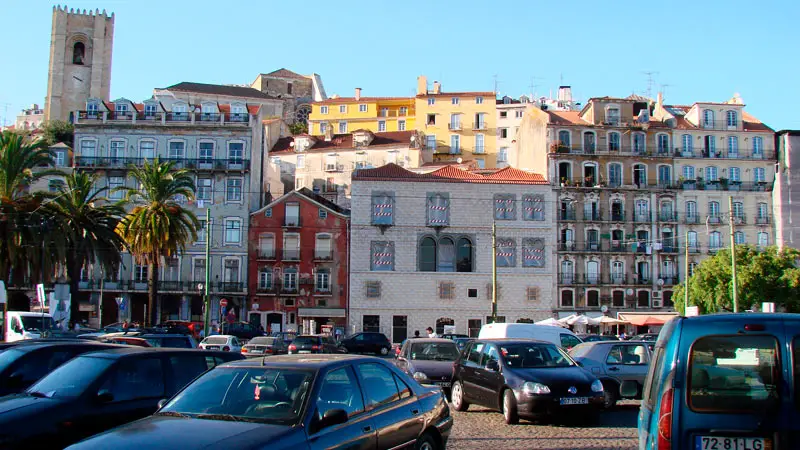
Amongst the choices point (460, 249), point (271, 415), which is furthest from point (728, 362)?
point (460, 249)

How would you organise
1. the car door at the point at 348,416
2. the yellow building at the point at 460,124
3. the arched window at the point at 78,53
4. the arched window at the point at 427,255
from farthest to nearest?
the arched window at the point at 78,53 < the yellow building at the point at 460,124 < the arched window at the point at 427,255 < the car door at the point at 348,416

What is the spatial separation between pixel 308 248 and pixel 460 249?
40.0 ft

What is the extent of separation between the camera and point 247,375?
8.39 m

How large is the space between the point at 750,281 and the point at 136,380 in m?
51.3

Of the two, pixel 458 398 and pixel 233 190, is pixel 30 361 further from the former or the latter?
pixel 233 190

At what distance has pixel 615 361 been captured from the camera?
64.3 feet

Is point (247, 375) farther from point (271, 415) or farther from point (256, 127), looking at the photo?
point (256, 127)

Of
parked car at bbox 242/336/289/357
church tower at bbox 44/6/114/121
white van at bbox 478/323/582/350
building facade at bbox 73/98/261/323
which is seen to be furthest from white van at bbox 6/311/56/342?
church tower at bbox 44/6/114/121

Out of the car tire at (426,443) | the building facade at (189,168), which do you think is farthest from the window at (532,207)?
the car tire at (426,443)

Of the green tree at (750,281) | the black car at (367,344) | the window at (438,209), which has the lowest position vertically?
the black car at (367,344)

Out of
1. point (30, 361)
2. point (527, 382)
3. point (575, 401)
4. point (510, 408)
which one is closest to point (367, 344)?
point (510, 408)

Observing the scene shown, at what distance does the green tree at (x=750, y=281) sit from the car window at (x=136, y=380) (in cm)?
4946

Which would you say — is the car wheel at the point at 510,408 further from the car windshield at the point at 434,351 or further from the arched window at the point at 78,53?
the arched window at the point at 78,53

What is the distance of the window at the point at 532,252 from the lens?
62.4m
